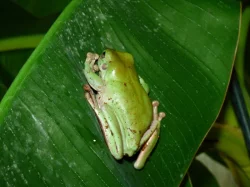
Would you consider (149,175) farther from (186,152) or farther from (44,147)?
(44,147)

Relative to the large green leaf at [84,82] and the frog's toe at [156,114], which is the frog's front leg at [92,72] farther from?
the frog's toe at [156,114]

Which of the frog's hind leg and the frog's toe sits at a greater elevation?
the frog's toe

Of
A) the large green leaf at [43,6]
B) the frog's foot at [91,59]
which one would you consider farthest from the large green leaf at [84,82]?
the large green leaf at [43,6]

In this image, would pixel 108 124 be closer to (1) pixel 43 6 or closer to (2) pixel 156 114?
(2) pixel 156 114

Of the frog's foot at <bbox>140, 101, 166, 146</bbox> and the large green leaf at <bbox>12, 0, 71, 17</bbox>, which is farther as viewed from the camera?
the large green leaf at <bbox>12, 0, 71, 17</bbox>

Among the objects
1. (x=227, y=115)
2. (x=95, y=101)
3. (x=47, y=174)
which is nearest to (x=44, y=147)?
(x=47, y=174)

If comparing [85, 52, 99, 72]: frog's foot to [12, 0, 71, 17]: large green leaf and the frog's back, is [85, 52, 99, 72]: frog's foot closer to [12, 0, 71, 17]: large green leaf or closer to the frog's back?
the frog's back

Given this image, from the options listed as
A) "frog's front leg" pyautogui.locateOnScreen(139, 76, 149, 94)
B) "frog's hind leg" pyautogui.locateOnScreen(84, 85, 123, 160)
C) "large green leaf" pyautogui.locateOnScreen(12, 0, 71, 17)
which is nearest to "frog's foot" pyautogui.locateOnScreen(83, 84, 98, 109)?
"frog's hind leg" pyautogui.locateOnScreen(84, 85, 123, 160)

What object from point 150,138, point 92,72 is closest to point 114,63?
point 92,72
